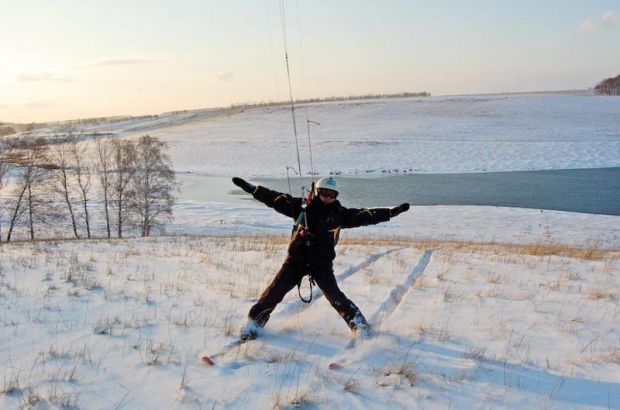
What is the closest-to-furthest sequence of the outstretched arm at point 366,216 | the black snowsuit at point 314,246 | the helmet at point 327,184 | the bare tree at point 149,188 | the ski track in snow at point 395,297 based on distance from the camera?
the helmet at point 327,184 → the black snowsuit at point 314,246 → the outstretched arm at point 366,216 → the ski track in snow at point 395,297 → the bare tree at point 149,188

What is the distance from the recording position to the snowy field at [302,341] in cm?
413

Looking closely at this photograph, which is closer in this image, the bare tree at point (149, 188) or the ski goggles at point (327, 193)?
the ski goggles at point (327, 193)

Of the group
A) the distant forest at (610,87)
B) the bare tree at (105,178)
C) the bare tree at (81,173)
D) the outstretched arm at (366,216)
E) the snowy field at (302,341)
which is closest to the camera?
the snowy field at (302,341)

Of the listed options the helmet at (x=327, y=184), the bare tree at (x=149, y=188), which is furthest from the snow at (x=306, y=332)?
the bare tree at (x=149, y=188)

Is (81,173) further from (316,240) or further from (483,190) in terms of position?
(316,240)

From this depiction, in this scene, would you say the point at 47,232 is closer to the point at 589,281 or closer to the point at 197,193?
the point at 197,193

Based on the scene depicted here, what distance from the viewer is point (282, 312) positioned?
626cm

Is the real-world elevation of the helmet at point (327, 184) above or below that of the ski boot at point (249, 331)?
above

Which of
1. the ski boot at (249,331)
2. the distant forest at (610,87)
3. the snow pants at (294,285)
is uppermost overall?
the distant forest at (610,87)

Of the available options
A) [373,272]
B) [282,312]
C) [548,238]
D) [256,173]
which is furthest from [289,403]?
[256,173]

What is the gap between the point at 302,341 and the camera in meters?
5.34

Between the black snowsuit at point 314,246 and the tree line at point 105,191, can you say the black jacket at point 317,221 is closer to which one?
the black snowsuit at point 314,246

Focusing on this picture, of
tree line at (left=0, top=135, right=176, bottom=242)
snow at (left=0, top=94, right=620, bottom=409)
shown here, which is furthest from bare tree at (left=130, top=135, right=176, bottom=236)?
snow at (left=0, top=94, right=620, bottom=409)

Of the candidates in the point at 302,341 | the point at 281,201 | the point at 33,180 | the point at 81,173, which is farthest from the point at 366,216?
the point at 81,173
